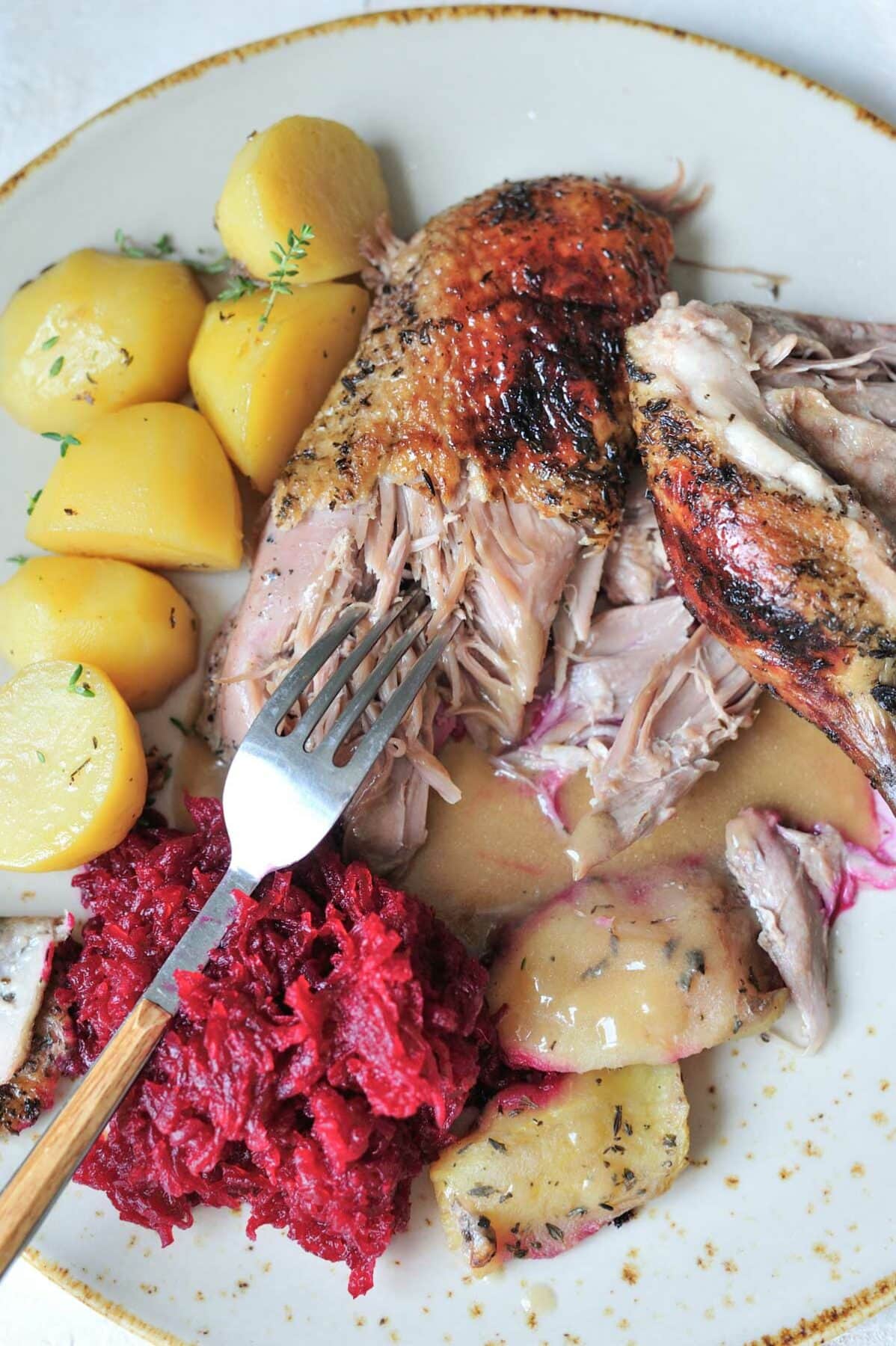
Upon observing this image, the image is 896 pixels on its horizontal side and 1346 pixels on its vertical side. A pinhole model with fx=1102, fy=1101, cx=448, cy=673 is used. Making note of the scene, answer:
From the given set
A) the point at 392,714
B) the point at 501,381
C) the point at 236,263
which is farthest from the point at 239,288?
the point at 392,714

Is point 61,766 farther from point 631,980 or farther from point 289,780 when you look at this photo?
point 631,980

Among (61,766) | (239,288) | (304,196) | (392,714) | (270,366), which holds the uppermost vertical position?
(304,196)

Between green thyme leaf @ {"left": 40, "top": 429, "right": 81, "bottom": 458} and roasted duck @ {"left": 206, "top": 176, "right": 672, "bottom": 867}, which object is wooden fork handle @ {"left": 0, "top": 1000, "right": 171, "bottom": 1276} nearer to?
roasted duck @ {"left": 206, "top": 176, "right": 672, "bottom": 867}

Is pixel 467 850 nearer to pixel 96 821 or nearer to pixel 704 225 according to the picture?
pixel 96 821

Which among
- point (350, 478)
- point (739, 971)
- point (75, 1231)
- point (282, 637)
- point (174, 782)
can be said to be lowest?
point (75, 1231)

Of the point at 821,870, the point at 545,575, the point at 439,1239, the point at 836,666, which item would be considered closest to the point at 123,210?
the point at 545,575

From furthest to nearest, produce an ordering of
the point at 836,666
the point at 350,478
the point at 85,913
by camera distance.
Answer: the point at 85,913, the point at 350,478, the point at 836,666
